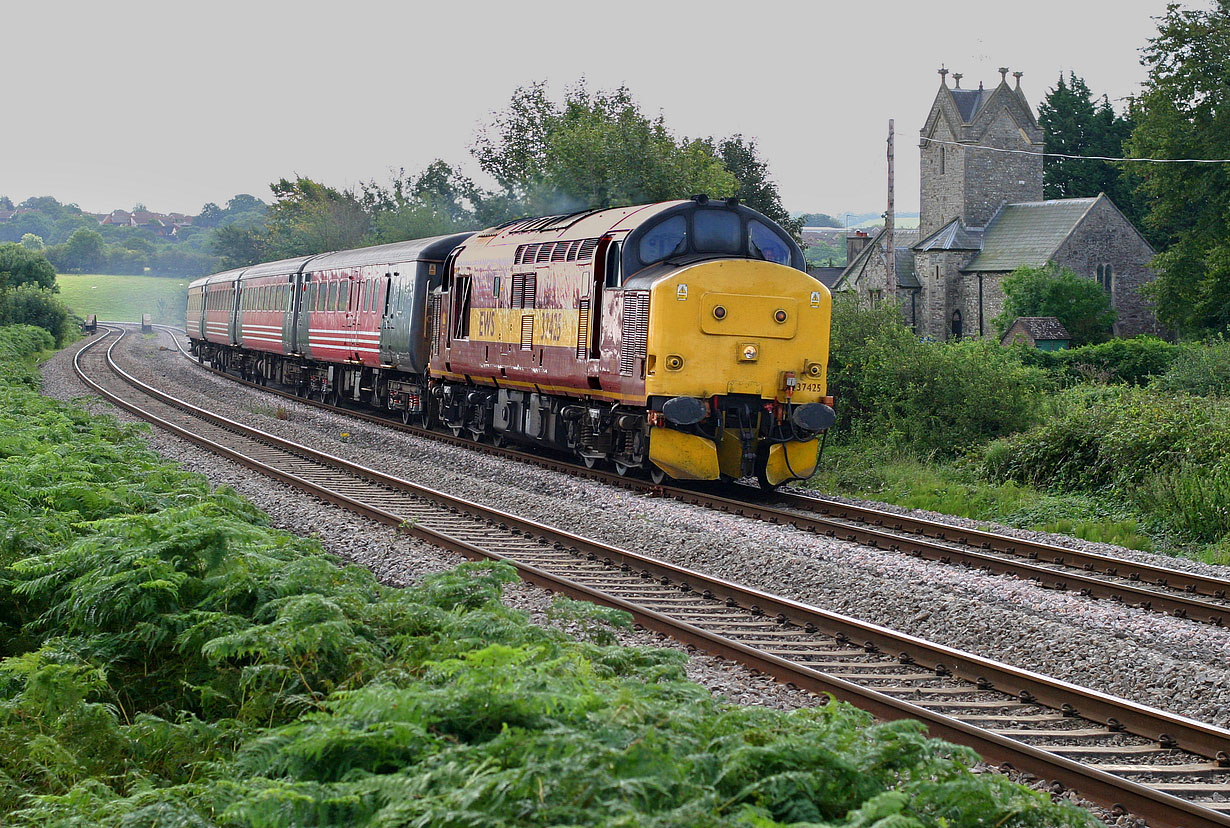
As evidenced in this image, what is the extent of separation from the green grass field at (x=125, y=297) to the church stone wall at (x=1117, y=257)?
79934mm

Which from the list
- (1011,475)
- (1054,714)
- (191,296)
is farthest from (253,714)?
(191,296)

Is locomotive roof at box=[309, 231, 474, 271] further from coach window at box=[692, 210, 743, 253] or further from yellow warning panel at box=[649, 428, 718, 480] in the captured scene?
yellow warning panel at box=[649, 428, 718, 480]

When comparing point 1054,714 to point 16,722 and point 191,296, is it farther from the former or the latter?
point 191,296

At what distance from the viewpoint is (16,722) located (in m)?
5.64

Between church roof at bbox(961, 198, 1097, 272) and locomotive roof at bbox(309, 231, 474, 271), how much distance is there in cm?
4137

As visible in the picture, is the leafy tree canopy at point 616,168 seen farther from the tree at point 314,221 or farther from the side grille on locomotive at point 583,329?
the tree at point 314,221

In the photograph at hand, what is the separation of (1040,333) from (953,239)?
19666 mm

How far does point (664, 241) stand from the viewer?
52.0ft

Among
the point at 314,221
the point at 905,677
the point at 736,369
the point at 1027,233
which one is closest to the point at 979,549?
the point at 736,369

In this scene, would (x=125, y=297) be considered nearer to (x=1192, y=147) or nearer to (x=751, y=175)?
(x=751, y=175)

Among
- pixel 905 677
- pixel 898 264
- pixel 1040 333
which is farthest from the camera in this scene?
pixel 898 264

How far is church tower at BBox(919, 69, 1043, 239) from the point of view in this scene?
2741 inches

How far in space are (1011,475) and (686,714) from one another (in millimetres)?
14243

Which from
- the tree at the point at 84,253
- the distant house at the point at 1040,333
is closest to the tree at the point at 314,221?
the distant house at the point at 1040,333
